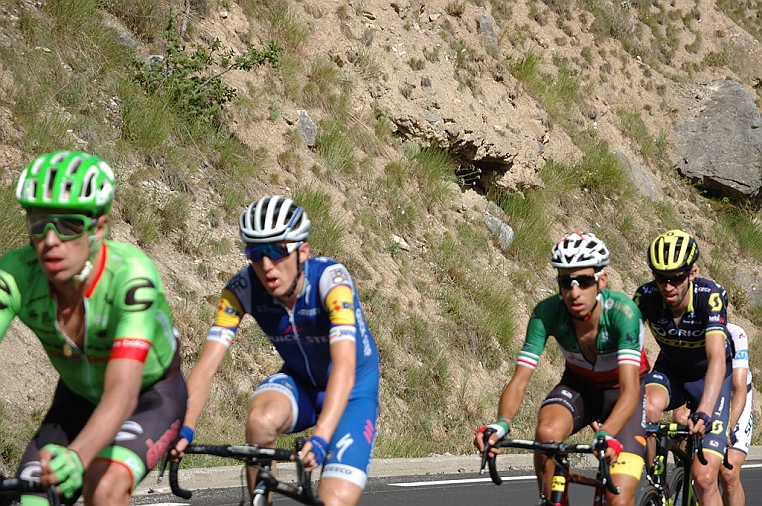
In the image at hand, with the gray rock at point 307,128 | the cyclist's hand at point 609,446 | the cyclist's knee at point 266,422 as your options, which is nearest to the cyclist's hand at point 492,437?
the cyclist's hand at point 609,446

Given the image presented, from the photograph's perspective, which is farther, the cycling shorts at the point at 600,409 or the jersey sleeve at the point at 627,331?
the cycling shorts at the point at 600,409

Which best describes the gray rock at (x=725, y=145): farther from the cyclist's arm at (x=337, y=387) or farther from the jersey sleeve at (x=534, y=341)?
the cyclist's arm at (x=337, y=387)

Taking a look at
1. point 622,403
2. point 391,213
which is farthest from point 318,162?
point 622,403

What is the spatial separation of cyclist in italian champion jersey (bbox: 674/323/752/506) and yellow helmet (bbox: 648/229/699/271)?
109cm

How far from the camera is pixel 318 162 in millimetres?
15977

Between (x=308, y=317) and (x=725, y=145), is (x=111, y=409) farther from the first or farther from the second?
(x=725, y=145)

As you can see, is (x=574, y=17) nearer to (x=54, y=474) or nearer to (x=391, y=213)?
(x=391, y=213)

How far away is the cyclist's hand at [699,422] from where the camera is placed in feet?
20.0

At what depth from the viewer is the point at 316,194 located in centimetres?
1462

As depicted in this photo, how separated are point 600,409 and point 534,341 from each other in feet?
2.35

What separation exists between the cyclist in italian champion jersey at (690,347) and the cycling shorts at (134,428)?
3.72 meters

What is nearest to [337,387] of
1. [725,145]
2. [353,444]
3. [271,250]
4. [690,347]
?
[353,444]

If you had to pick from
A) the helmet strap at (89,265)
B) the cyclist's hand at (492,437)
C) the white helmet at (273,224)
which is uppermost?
the helmet strap at (89,265)

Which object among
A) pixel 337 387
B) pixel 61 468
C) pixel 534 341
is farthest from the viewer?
pixel 534 341
